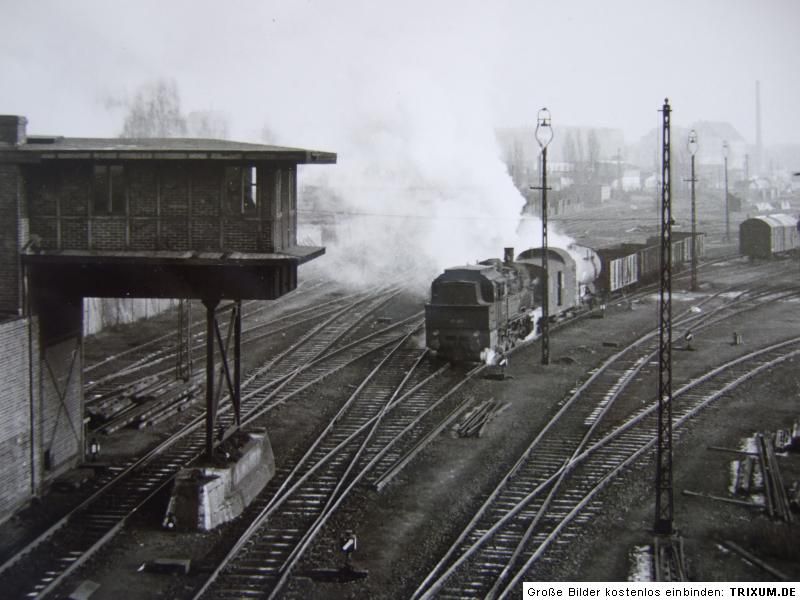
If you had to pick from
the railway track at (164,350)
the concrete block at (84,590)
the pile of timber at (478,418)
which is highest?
the railway track at (164,350)

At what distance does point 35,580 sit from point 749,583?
982 cm

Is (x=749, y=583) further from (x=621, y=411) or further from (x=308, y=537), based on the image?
(x=621, y=411)

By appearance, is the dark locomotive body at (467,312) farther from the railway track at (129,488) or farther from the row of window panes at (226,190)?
the row of window panes at (226,190)

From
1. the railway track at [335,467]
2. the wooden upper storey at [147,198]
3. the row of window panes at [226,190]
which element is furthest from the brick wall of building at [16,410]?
the railway track at [335,467]

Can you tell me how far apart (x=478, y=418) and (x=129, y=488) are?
8.02 meters

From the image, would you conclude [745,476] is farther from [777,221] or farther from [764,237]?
[777,221]

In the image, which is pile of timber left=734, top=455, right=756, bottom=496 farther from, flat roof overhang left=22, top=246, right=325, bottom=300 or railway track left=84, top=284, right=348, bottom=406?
railway track left=84, top=284, right=348, bottom=406

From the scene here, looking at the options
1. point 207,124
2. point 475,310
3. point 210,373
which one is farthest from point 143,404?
point 207,124

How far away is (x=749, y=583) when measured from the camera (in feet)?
41.6

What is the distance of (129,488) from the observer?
17.1 meters

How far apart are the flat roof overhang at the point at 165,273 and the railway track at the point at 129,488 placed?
11.7 feet

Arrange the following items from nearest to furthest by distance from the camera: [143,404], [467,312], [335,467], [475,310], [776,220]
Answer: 1. [335,467]
2. [143,404]
3. [475,310]
4. [467,312]
5. [776,220]

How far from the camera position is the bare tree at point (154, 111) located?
52406 mm

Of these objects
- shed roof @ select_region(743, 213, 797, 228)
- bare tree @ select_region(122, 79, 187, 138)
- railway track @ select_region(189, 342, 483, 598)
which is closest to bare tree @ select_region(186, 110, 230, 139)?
bare tree @ select_region(122, 79, 187, 138)
